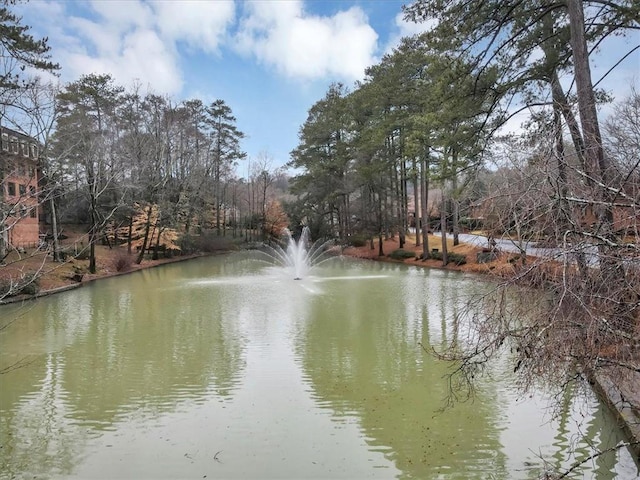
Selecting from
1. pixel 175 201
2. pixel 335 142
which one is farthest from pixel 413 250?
pixel 175 201

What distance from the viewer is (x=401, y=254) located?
80.8ft

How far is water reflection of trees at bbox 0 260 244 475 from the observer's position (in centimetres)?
471

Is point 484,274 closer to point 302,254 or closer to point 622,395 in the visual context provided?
point 622,395

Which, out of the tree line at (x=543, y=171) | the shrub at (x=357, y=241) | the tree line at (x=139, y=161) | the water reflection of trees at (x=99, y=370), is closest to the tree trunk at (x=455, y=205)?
the tree line at (x=543, y=171)

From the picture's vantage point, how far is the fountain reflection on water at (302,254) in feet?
68.1

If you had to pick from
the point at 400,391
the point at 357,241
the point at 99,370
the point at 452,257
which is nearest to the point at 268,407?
the point at 400,391

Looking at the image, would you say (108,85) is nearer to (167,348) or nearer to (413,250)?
(413,250)

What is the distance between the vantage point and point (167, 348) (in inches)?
314

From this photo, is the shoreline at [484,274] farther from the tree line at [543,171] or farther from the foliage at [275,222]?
the foliage at [275,222]

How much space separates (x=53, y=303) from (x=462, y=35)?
502 inches

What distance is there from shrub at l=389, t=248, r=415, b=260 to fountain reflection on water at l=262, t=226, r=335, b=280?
3983 mm

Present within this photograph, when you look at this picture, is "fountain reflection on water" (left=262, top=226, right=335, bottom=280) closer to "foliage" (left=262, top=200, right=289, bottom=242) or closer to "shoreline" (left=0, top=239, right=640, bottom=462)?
"foliage" (left=262, top=200, right=289, bottom=242)

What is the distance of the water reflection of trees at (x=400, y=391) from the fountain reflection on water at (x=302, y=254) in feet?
27.4

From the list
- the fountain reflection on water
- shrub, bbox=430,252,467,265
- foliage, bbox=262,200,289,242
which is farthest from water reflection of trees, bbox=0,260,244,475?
foliage, bbox=262,200,289,242
